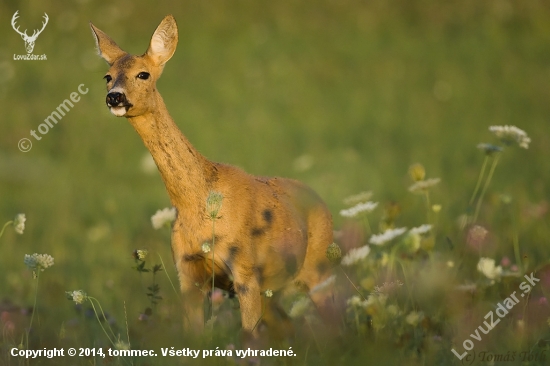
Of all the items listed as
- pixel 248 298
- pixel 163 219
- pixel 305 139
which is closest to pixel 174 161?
pixel 163 219

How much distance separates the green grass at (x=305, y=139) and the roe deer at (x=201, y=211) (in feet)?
1.00

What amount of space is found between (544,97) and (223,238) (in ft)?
39.6

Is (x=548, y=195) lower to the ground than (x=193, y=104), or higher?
lower

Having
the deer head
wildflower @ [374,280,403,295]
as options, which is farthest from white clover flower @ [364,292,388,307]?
the deer head

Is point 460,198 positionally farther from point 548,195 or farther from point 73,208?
point 73,208

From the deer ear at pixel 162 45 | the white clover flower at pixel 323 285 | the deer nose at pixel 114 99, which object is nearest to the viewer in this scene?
the deer nose at pixel 114 99

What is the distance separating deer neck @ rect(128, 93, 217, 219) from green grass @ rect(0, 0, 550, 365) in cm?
80

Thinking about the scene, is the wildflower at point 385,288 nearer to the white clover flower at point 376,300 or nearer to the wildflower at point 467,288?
the white clover flower at point 376,300

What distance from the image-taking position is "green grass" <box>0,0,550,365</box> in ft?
22.2

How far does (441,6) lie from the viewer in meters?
21.9

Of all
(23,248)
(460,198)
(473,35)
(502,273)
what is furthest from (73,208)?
(473,35)

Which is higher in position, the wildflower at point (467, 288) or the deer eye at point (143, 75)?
the deer eye at point (143, 75)

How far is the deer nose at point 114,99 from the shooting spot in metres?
6.22

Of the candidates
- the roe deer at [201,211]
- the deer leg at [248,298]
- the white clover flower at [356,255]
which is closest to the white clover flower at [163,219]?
the roe deer at [201,211]
